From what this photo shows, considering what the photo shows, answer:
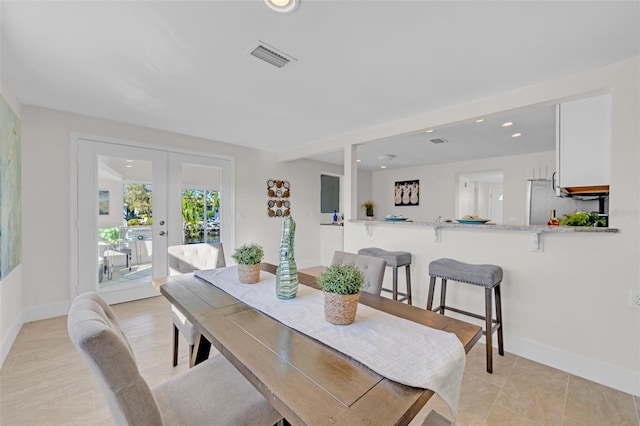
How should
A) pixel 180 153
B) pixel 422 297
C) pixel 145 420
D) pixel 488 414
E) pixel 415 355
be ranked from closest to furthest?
pixel 145 420 → pixel 415 355 → pixel 488 414 → pixel 422 297 → pixel 180 153

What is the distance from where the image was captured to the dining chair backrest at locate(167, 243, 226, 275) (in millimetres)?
2189

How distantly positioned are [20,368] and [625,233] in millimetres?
4531

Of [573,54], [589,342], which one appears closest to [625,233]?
[589,342]

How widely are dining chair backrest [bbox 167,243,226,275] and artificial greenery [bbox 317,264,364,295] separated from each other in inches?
61.3

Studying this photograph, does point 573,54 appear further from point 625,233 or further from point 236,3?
point 236,3

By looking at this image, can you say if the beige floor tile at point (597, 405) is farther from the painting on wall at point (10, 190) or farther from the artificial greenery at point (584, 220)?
the painting on wall at point (10, 190)

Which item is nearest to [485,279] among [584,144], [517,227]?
[517,227]

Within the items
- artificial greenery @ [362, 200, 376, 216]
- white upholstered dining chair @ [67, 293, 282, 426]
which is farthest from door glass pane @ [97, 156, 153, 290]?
artificial greenery @ [362, 200, 376, 216]

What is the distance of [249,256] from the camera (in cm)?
171

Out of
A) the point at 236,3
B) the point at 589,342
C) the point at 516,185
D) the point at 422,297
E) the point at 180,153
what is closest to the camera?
the point at 236,3

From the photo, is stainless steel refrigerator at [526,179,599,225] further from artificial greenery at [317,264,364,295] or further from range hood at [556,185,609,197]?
artificial greenery at [317,264,364,295]

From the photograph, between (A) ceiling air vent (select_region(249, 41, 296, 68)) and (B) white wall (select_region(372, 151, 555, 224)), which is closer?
(A) ceiling air vent (select_region(249, 41, 296, 68))

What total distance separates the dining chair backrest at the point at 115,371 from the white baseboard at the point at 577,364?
107 inches

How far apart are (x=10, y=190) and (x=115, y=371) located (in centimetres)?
277
